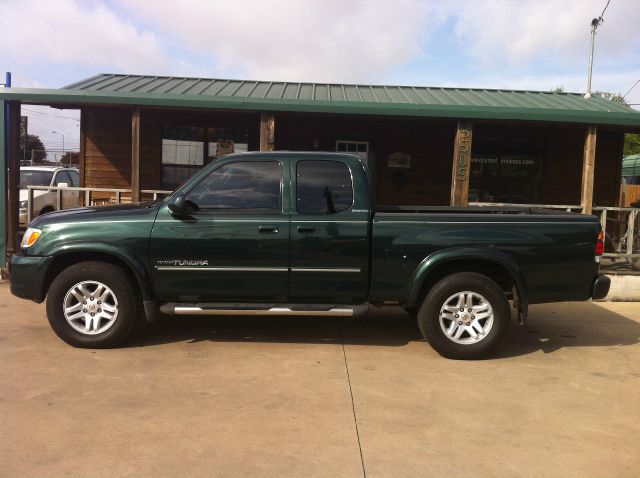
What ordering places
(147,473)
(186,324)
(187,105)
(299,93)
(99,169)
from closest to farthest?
(147,473)
(186,324)
(187,105)
(299,93)
(99,169)

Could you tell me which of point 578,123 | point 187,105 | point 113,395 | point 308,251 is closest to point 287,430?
point 113,395

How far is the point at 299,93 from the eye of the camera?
34.6 ft

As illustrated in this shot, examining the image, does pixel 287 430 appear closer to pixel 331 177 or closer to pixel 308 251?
pixel 308 251

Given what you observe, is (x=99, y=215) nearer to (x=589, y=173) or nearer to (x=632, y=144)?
(x=589, y=173)

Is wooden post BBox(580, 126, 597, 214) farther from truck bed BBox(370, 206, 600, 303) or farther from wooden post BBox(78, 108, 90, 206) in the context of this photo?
wooden post BBox(78, 108, 90, 206)

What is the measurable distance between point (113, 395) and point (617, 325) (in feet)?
19.2

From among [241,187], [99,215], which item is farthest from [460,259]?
[99,215]

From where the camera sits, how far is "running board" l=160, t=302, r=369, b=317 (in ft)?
16.9

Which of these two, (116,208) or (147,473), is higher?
(116,208)

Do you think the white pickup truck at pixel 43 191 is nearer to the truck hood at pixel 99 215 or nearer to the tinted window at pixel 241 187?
the truck hood at pixel 99 215

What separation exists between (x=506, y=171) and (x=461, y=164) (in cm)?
360

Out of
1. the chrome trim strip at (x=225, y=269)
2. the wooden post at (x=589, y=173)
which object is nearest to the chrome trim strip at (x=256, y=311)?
the chrome trim strip at (x=225, y=269)

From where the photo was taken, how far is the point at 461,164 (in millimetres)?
8828

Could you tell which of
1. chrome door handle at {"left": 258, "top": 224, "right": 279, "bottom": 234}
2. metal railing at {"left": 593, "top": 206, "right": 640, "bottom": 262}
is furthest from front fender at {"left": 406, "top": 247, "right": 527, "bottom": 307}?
metal railing at {"left": 593, "top": 206, "right": 640, "bottom": 262}
